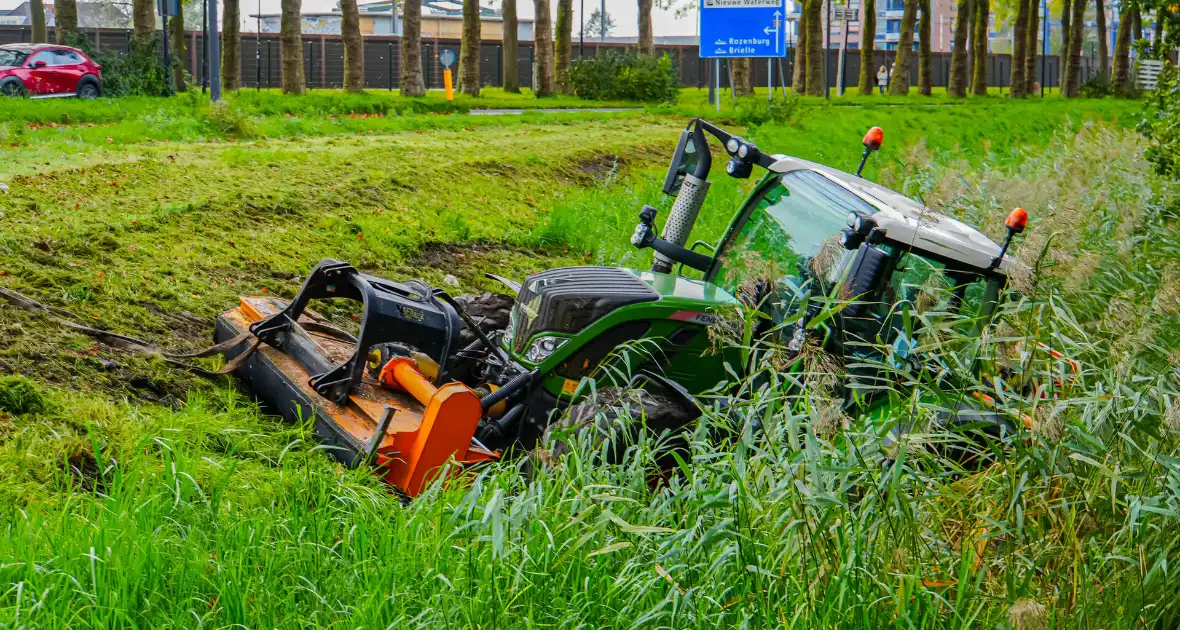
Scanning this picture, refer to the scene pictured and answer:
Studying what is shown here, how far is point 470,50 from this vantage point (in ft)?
106

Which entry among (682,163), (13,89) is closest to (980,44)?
(13,89)

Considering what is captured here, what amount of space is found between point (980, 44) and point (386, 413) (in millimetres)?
46269

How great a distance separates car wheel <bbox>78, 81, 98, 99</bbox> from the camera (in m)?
26.1

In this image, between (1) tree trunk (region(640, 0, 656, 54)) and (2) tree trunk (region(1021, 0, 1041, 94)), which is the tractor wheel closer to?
(1) tree trunk (region(640, 0, 656, 54))

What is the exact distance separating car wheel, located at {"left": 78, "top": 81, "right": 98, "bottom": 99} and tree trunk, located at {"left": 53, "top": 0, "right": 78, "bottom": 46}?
6.90ft

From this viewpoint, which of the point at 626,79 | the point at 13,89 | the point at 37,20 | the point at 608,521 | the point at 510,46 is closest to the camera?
the point at 608,521

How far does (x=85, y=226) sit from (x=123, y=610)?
227 inches

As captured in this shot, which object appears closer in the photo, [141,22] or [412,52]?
[141,22]

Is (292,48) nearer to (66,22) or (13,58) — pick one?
(66,22)

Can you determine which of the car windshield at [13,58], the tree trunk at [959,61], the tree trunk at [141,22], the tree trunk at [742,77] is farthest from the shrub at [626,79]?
the car windshield at [13,58]

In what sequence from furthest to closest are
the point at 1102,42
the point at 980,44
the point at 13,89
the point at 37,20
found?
the point at 1102,42 < the point at 980,44 < the point at 37,20 < the point at 13,89

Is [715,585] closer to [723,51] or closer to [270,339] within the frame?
[270,339]

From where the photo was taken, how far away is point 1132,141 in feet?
43.7

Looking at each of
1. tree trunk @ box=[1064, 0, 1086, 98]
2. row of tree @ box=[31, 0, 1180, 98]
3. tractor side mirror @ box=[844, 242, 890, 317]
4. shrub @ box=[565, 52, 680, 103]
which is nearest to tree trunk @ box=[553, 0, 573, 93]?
row of tree @ box=[31, 0, 1180, 98]
